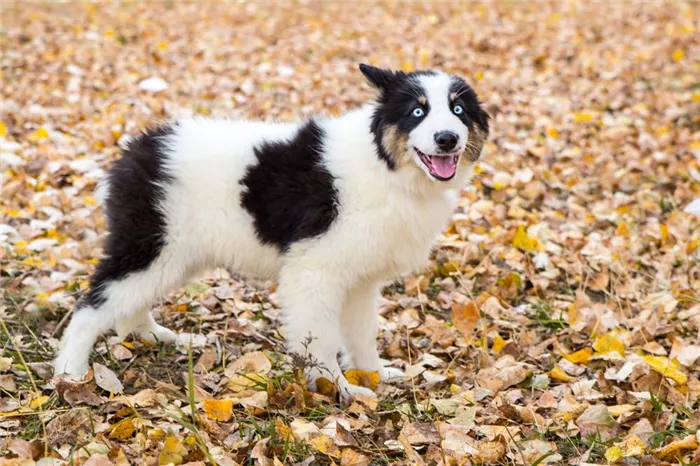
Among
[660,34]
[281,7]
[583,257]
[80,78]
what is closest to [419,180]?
[583,257]

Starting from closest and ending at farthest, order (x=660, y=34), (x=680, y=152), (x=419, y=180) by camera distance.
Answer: (x=419, y=180), (x=680, y=152), (x=660, y=34)

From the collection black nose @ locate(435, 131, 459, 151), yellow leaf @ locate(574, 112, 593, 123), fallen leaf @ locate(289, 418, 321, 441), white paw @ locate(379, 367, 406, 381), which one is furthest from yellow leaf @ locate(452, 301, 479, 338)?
yellow leaf @ locate(574, 112, 593, 123)

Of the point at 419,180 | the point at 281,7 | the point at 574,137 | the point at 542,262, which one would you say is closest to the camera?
the point at 419,180

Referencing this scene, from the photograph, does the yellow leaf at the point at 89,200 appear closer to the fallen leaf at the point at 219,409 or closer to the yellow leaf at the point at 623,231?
the fallen leaf at the point at 219,409

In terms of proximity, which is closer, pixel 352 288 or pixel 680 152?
pixel 352 288

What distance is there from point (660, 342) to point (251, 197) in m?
2.38

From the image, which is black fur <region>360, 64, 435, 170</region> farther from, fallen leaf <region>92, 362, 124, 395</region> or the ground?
fallen leaf <region>92, 362, 124, 395</region>

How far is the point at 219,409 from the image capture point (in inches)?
139

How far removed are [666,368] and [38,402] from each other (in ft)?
9.44

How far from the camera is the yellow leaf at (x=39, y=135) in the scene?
6.97 meters

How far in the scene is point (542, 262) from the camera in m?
5.43

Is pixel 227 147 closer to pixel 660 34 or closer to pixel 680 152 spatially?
pixel 680 152

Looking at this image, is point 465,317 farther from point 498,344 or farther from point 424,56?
point 424,56

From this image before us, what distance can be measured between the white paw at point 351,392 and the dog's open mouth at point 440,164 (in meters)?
1.13
